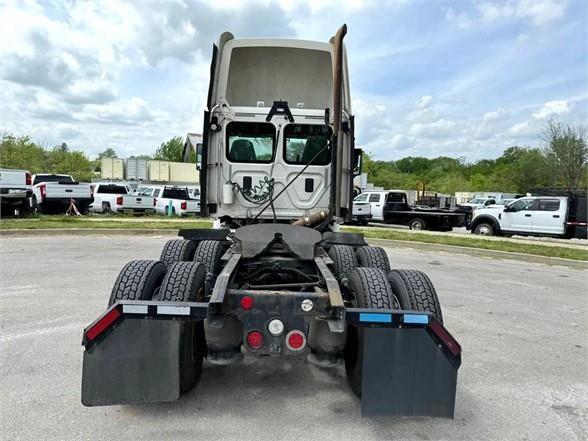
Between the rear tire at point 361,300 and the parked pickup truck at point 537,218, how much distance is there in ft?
50.9

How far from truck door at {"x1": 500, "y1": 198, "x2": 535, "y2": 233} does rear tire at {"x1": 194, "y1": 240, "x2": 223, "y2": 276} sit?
49.8 ft

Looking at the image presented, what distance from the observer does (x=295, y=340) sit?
2795mm

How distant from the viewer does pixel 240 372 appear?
371 cm

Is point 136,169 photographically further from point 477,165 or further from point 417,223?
point 477,165

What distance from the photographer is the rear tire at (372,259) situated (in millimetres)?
4566

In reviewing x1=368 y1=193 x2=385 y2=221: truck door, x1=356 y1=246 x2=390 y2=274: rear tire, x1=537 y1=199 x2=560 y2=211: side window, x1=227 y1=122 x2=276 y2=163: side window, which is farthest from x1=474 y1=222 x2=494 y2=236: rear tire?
x1=356 y1=246 x2=390 y2=274: rear tire

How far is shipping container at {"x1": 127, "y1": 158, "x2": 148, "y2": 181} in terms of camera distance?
52312mm

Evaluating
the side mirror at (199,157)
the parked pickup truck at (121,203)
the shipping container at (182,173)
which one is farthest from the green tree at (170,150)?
the side mirror at (199,157)

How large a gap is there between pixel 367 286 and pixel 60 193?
19.1 metres

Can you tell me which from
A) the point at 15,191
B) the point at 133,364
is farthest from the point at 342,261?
the point at 15,191

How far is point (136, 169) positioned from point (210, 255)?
51.6 metres

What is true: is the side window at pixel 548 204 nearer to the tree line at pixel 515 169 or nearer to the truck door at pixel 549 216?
the truck door at pixel 549 216

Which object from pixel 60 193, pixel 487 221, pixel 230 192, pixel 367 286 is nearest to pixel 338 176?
pixel 230 192

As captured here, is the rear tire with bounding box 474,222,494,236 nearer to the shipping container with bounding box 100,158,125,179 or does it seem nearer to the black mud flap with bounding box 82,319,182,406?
the black mud flap with bounding box 82,319,182,406
